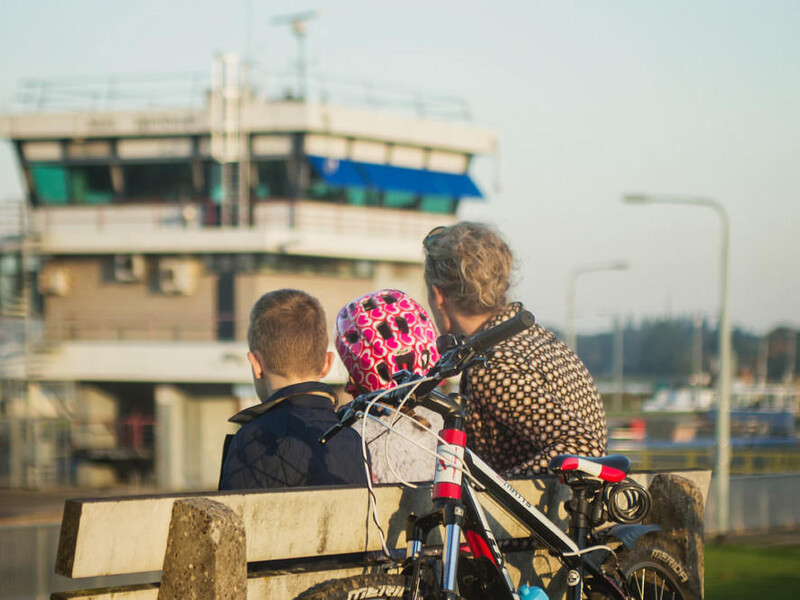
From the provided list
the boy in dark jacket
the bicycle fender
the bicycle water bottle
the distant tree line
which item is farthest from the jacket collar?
the distant tree line

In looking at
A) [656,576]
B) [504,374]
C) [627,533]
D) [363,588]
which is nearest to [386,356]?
[504,374]

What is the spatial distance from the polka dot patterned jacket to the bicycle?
219 mm

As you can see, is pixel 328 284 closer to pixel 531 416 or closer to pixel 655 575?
pixel 655 575

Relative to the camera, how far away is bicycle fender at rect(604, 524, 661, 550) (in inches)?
189

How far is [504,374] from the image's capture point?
4.66 meters

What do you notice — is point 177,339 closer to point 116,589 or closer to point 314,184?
point 314,184

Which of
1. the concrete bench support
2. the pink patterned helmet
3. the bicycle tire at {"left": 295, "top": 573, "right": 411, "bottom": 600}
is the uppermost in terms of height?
the pink patterned helmet

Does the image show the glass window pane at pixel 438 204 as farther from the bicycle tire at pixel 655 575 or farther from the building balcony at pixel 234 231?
the bicycle tire at pixel 655 575

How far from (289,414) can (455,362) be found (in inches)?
35.2

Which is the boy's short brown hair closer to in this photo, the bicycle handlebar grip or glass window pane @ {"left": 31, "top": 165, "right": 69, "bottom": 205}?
the bicycle handlebar grip

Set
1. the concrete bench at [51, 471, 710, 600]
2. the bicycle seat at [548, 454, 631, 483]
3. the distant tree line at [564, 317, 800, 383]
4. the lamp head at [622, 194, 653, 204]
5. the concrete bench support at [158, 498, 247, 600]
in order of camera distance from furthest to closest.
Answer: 1. the distant tree line at [564, 317, 800, 383]
2. the lamp head at [622, 194, 653, 204]
3. the bicycle seat at [548, 454, 631, 483]
4. the concrete bench support at [158, 498, 247, 600]
5. the concrete bench at [51, 471, 710, 600]

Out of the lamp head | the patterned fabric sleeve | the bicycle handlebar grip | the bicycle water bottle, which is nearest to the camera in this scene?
the bicycle handlebar grip

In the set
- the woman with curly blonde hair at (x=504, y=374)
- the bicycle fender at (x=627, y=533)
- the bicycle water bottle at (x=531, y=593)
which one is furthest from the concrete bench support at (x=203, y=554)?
the bicycle fender at (x=627, y=533)

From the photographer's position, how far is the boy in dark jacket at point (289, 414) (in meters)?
4.18
